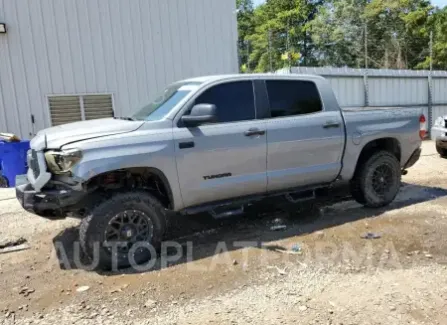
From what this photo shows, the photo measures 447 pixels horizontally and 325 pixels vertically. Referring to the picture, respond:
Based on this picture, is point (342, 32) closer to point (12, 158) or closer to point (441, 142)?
point (441, 142)

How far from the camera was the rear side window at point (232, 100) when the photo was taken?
4.61 metres

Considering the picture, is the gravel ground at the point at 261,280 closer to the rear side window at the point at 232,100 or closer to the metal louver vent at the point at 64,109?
the rear side window at the point at 232,100

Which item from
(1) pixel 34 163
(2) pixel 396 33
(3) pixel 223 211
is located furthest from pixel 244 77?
(2) pixel 396 33

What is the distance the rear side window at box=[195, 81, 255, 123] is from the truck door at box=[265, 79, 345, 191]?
27 cm

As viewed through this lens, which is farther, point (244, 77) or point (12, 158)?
point (12, 158)

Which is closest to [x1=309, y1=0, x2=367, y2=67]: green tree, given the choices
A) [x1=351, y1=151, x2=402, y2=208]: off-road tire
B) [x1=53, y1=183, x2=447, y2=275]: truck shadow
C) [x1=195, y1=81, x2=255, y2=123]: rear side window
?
[x1=351, y1=151, x2=402, y2=208]: off-road tire

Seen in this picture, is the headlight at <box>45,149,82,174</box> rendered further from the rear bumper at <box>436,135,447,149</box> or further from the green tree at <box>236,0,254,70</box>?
→ the green tree at <box>236,0,254,70</box>

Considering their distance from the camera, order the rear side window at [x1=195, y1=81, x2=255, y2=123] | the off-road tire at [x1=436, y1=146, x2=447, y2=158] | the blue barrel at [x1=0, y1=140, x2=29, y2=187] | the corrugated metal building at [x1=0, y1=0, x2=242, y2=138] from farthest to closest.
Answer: the off-road tire at [x1=436, y1=146, x2=447, y2=158] < the corrugated metal building at [x1=0, y1=0, x2=242, y2=138] < the blue barrel at [x1=0, y1=140, x2=29, y2=187] < the rear side window at [x1=195, y1=81, x2=255, y2=123]

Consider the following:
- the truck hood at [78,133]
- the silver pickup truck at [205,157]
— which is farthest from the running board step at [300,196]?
the truck hood at [78,133]

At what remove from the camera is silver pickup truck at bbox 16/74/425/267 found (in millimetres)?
3916

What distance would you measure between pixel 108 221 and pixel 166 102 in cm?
152

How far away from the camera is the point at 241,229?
520cm

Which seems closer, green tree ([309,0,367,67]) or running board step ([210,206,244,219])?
running board step ([210,206,244,219])

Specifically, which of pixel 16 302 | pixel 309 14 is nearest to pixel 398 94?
pixel 16 302
